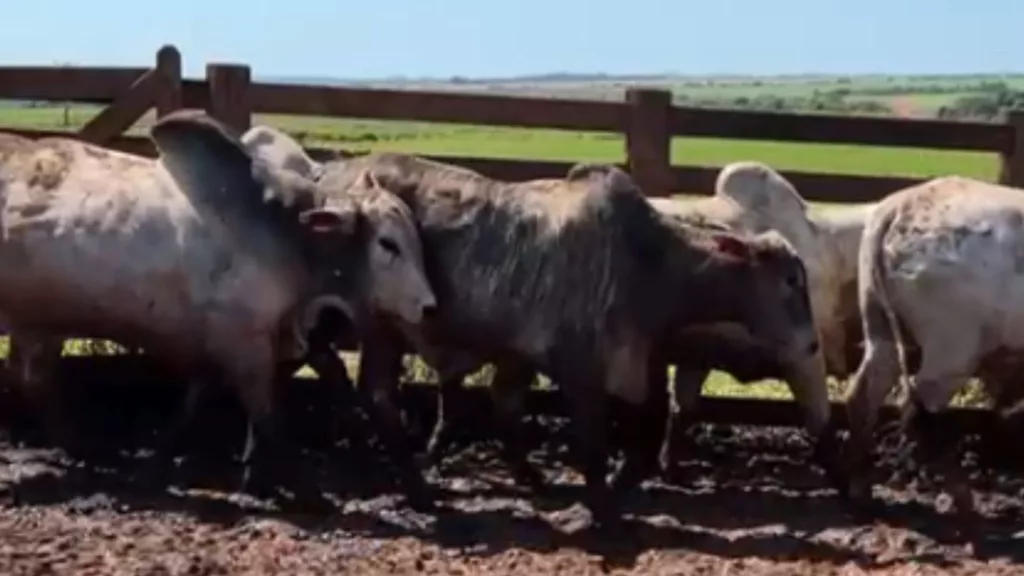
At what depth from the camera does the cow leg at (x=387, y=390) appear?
9469mm

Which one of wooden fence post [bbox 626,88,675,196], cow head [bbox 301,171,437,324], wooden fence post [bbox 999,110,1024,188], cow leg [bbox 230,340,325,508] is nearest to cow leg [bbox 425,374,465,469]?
cow head [bbox 301,171,437,324]

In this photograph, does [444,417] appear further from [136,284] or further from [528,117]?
[528,117]

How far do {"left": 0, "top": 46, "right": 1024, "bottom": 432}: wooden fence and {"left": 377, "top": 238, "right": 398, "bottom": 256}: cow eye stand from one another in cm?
216

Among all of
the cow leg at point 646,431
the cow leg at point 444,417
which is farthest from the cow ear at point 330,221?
the cow leg at point 646,431

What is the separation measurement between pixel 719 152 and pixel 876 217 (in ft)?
111

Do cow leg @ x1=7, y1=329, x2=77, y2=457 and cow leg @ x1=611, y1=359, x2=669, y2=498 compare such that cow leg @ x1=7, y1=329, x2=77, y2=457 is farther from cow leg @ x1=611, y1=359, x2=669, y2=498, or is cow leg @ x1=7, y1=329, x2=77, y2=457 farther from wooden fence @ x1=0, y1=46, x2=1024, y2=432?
cow leg @ x1=611, y1=359, x2=669, y2=498

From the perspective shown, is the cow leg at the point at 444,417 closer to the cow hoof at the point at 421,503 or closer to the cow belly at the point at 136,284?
the cow hoof at the point at 421,503

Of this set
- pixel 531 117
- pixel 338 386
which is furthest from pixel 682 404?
pixel 531 117

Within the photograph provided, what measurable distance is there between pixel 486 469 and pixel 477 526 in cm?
135

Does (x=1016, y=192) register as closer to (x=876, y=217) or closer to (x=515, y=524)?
(x=876, y=217)

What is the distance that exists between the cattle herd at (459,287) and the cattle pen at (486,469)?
320 mm

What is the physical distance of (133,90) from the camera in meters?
11.4

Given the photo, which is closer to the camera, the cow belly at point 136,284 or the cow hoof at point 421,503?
the cow hoof at point 421,503

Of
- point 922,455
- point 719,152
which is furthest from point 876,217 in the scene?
point 719,152
